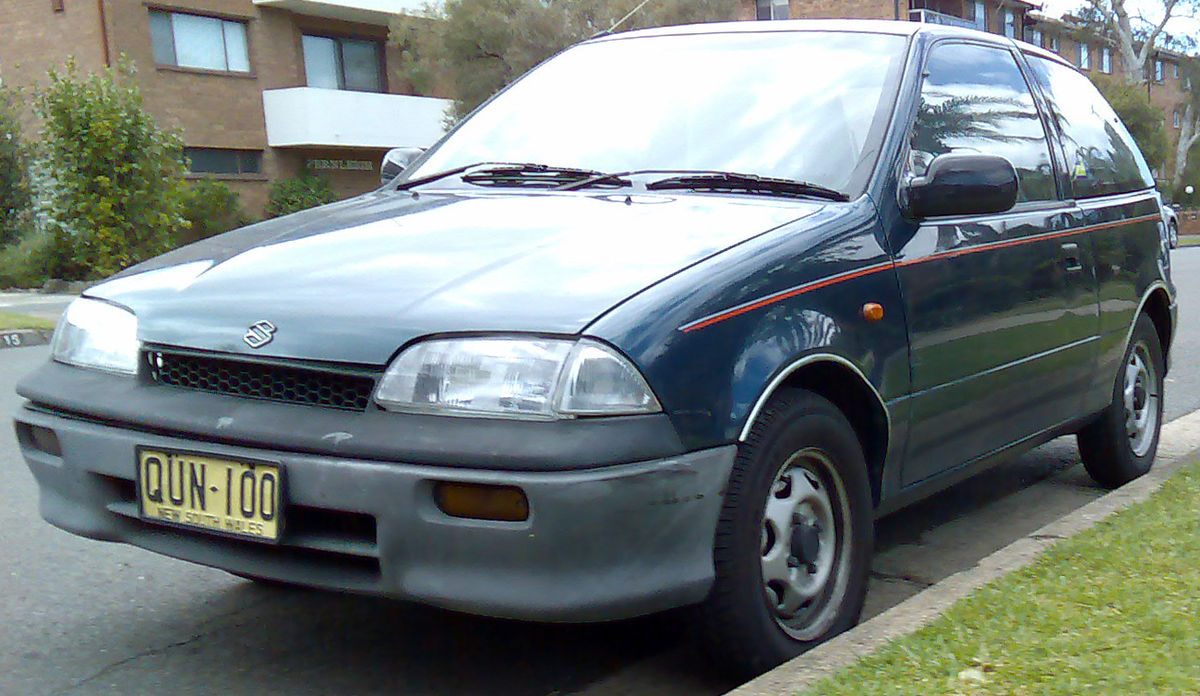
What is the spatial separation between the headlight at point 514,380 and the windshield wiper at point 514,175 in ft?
3.78

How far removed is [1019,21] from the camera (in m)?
53.3

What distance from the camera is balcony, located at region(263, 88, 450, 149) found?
2900 cm

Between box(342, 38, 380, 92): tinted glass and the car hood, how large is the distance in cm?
2947

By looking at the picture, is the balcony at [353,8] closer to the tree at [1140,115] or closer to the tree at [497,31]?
the tree at [497,31]

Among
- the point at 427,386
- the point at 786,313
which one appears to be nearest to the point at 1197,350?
the point at 786,313

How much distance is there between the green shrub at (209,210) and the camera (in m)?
25.7

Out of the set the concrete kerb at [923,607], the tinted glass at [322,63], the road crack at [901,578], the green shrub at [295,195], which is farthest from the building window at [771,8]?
the road crack at [901,578]

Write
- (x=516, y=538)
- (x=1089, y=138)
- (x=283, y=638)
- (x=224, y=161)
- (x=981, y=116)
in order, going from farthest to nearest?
(x=224, y=161) → (x=1089, y=138) → (x=981, y=116) → (x=283, y=638) → (x=516, y=538)

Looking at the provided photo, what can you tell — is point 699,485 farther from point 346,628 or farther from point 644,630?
point 346,628

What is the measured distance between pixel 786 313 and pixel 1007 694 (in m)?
0.92

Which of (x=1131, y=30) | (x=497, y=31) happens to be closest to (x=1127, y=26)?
(x=1131, y=30)

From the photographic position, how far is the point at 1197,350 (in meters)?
9.95

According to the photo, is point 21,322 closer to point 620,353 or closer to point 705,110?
point 705,110

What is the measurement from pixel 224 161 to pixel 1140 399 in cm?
2580
